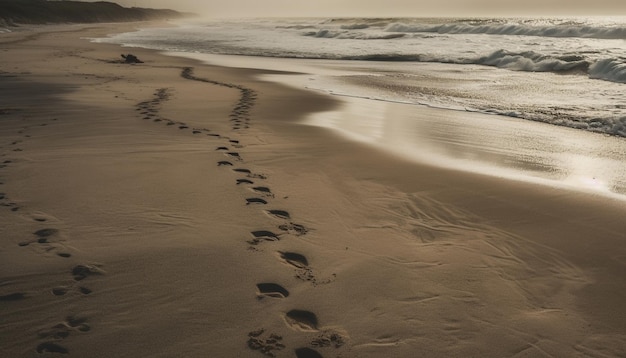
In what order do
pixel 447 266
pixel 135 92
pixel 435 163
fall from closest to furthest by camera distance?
1. pixel 447 266
2. pixel 435 163
3. pixel 135 92

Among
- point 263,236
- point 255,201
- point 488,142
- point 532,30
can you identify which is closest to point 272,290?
point 263,236

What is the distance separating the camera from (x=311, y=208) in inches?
155

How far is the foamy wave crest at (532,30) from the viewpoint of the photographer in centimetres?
2631

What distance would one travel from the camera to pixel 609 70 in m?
13.1

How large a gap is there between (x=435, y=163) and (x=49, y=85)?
8.72 meters

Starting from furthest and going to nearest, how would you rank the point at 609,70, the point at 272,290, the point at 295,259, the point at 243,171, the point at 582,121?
the point at 609,70 → the point at 582,121 → the point at 243,171 → the point at 295,259 → the point at 272,290

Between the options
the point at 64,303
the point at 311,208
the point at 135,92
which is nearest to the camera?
the point at 64,303

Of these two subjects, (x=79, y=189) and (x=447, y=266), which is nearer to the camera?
(x=447, y=266)

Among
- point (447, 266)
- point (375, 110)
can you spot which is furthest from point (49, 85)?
point (447, 266)

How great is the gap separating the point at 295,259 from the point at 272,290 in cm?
41

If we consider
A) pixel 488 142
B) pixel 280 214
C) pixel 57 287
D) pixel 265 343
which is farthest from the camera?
pixel 488 142

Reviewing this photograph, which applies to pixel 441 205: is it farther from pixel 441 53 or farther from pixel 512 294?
pixel 441 53

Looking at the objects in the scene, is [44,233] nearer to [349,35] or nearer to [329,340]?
[329,340]

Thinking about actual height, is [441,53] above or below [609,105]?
above
